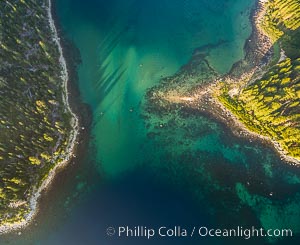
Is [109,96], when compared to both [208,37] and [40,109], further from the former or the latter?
[208,37]

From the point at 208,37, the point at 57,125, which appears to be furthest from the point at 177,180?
the point at 208,37

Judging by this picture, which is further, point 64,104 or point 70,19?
point 70,19

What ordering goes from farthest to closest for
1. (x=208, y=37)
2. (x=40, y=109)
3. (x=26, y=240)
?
1. (x=208, y=37)
2. (x=40, y=109)
3. (x=26, y=240)

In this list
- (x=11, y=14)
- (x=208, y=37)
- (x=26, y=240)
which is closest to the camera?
(x=26, y=240)

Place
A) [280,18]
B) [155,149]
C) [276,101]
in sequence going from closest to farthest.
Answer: [276,101]
[155,149]
[280,18]

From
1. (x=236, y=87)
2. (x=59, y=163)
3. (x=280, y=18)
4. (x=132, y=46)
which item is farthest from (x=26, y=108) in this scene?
(x=280, y=18)

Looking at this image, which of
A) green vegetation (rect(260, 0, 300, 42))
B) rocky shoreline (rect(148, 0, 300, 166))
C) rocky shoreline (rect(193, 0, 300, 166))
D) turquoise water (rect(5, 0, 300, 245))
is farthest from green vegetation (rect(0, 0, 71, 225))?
green vegetation (rect(260, 0, 300, 42))

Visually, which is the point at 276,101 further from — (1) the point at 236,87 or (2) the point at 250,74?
(2) the point at 250,74
